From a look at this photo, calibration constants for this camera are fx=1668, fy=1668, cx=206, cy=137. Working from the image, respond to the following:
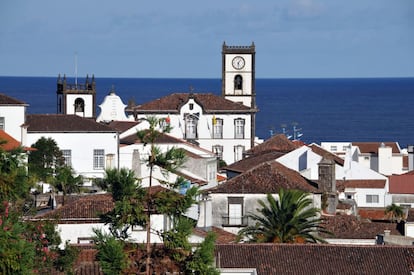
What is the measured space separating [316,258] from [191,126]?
2444 inches

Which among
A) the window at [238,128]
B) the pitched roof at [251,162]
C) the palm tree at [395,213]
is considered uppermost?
the window at [238,128]

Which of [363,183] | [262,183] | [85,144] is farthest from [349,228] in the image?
[85,144]

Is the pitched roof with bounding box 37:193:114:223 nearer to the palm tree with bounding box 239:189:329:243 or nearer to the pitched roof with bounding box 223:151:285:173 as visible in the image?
the palm tree with bounding box 239:189:329:243

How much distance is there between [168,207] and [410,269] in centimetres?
1208

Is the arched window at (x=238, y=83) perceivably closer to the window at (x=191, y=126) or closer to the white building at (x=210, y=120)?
the white building at (x=210, y=120)

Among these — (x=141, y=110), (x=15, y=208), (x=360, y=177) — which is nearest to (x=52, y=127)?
(x=360, y=177)

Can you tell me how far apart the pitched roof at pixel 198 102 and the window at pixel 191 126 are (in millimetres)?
864

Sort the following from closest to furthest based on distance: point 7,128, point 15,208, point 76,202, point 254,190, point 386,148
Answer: point 15,208
point 76,202
point 254,190
point 7,128
point 386,148

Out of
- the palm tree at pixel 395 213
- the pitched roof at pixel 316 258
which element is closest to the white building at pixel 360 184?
the palm tree at pixel 395 213

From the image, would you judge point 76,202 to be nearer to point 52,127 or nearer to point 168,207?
point 168,207

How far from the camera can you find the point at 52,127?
77.2 meters

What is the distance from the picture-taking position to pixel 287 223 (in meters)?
45.5
